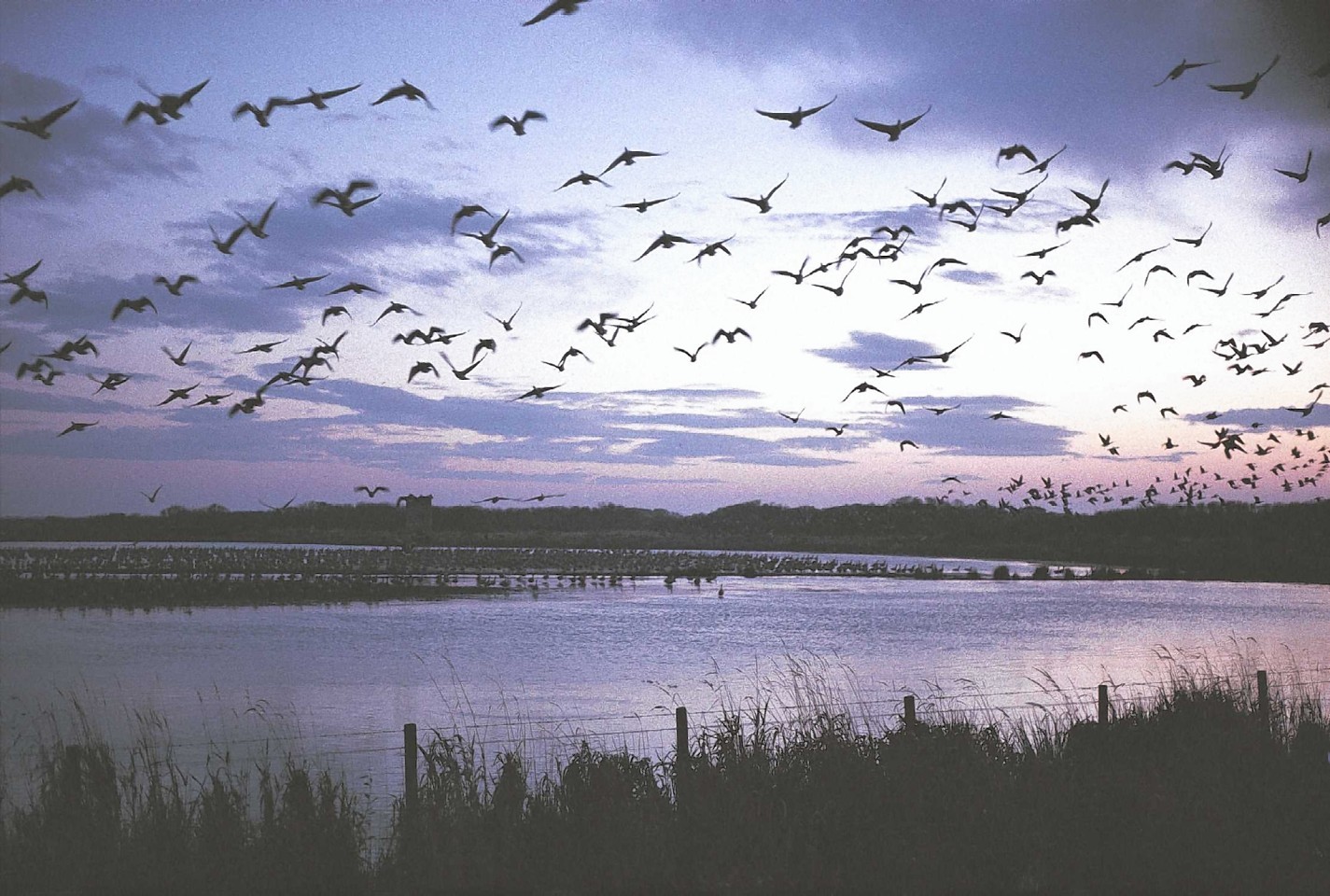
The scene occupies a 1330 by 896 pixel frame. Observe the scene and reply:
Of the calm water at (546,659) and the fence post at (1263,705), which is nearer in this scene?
the fence post at (1263,705)

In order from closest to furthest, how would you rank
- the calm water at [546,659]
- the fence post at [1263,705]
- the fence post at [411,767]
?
the fence post at [411,767] < the fence post at [1263,705] < the calm water at [546,659]

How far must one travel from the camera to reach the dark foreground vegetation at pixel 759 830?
7430 mm

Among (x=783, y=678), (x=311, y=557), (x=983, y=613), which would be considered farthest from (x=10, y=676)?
(x=311, y=557)

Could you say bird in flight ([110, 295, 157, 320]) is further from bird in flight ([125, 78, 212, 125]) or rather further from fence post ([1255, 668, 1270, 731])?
fence post ([1255, 668, 1270, 731])

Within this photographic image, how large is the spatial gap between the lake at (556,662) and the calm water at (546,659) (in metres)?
0.11

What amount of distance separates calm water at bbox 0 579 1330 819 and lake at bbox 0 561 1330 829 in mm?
112

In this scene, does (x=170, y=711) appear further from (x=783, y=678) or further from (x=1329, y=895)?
(x=1329, y=895)

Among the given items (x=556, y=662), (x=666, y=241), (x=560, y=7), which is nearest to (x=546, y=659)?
(x=556, y=662)

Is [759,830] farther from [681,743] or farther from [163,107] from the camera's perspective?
[163,107]

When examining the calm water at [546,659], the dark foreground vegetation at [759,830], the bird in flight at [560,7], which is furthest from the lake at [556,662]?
the bird in flight at [560,7]

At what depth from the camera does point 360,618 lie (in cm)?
3784

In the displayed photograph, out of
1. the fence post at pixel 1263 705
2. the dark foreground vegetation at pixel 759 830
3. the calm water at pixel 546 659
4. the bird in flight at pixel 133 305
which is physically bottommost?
the calm water at pixel 546 659

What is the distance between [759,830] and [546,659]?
20.6m

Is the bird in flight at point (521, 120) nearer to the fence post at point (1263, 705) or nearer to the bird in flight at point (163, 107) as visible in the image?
the bird in flight at point (163, 107)
